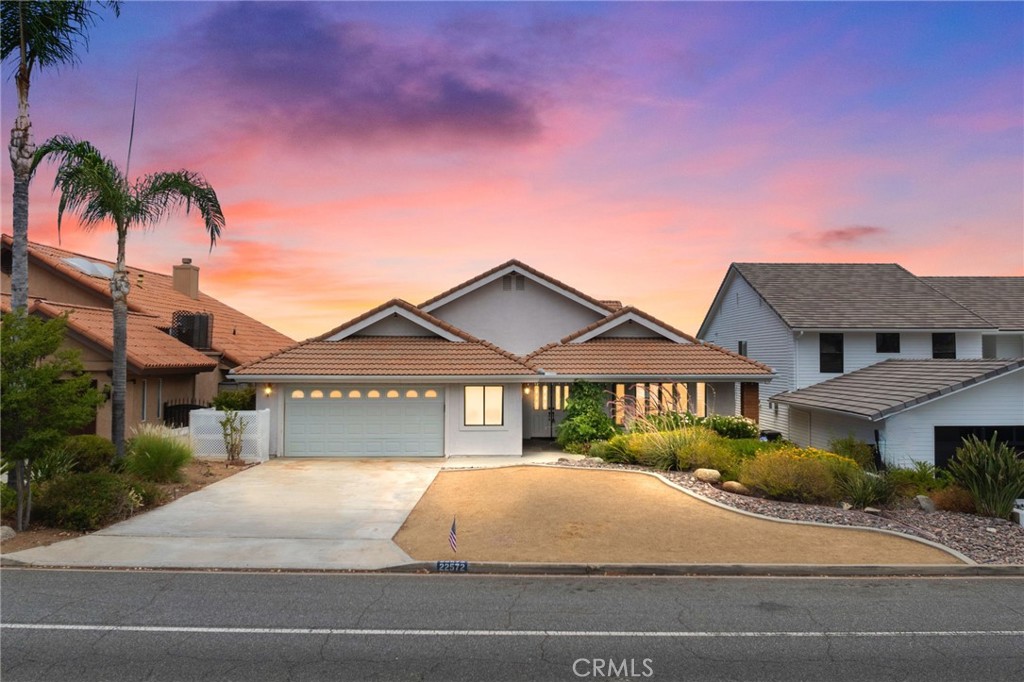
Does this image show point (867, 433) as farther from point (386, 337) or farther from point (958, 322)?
point (386, 337)

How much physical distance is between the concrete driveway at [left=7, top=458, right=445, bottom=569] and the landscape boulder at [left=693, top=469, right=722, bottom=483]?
6656 mm

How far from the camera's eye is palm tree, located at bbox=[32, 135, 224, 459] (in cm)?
1548

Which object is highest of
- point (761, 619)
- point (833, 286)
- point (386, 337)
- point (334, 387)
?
point (833, 286)

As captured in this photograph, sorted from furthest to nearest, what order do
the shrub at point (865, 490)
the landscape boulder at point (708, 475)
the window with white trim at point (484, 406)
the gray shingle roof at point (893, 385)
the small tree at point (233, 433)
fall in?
the window with white trim at point (484, 406) → the small tree at point (233, 433) → the gray shingle roof at point (893, 385) → the landscape boulder at point (708, 475) → the shrub at point (865, 490)

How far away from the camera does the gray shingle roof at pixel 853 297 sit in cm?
2752

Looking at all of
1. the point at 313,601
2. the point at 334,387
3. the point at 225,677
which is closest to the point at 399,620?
the point at 313,601

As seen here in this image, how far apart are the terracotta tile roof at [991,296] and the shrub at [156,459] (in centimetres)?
3196

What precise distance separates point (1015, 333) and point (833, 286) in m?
8.17

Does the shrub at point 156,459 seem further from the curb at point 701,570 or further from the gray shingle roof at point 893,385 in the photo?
the gray shingle roof at point 893,385

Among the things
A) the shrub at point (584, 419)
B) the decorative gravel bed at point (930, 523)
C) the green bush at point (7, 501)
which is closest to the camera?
the decorative gravel bed at point (930, 523)

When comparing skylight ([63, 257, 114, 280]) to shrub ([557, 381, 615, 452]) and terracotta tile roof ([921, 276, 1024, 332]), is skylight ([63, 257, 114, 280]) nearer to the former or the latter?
shrub ([557, 381, 615, 452])

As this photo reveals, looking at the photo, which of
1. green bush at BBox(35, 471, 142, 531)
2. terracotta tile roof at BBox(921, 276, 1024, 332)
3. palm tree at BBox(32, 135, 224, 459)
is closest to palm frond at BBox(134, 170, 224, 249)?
palm tree at BBox(32, 135, 224, 459)

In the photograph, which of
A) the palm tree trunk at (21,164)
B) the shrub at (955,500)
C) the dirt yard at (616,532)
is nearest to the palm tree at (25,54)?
the palm tree trunk at (21,164)

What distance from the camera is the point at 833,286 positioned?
31031mm
